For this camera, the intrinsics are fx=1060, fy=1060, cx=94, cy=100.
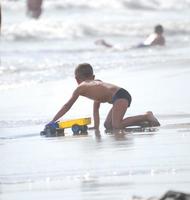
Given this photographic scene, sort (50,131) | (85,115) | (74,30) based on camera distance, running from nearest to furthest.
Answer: (50,131) < (85,115) < (74,30)

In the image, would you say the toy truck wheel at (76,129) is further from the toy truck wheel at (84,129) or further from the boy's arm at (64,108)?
the boy's arm at (64,108)

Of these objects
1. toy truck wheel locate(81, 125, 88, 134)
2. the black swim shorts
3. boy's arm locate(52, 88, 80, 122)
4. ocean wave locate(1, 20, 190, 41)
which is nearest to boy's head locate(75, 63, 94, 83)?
boy's arm locate(52, 88, 80, 122)

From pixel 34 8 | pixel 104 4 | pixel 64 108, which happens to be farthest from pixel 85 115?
pixel 104 4

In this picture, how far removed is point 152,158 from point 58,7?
124 ft

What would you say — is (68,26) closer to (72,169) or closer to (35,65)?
(35,65)

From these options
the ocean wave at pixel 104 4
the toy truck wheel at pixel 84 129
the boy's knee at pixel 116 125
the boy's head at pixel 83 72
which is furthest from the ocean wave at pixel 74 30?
the toy truck wheel at pixel 84 129

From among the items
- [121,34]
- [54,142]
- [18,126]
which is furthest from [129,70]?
[121,34]

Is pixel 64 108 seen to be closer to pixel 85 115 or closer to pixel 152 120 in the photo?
pixel 152 120

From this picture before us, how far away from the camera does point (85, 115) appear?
1369cm

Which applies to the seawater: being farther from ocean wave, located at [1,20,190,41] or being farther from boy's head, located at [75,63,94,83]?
boy's head, located at [75,63,94,83]

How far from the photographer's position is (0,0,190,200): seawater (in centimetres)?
796

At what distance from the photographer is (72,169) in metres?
8.71

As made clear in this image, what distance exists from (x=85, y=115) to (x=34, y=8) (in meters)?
26.9

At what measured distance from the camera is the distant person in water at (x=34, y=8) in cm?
3980
